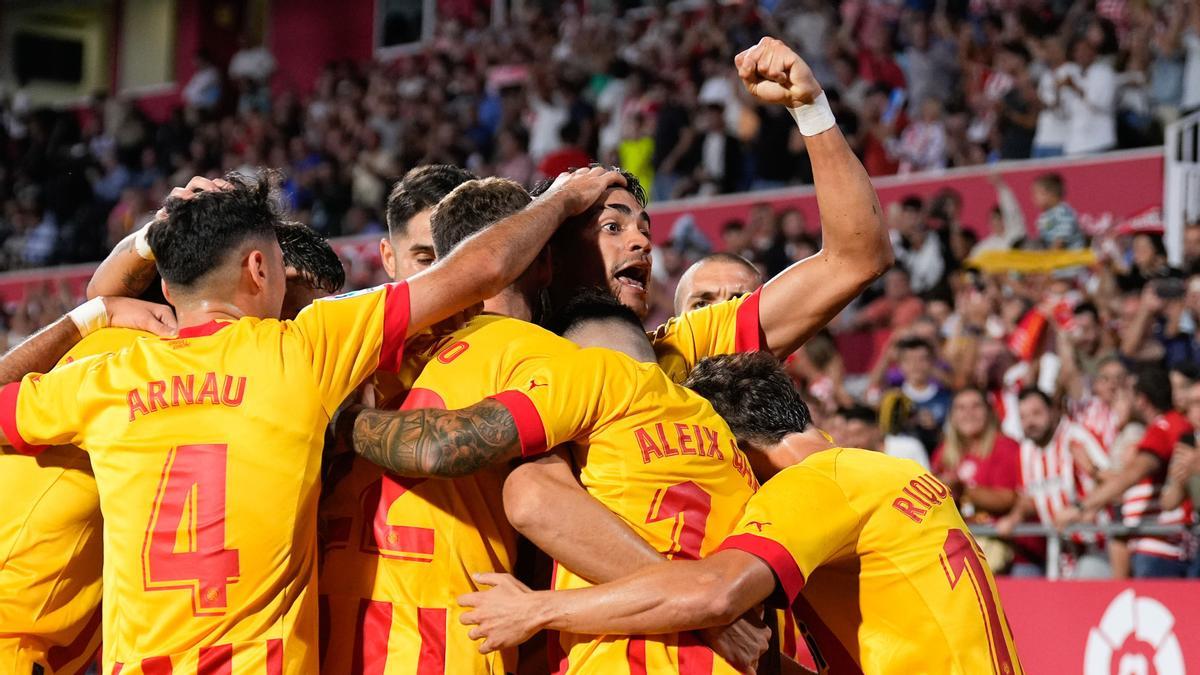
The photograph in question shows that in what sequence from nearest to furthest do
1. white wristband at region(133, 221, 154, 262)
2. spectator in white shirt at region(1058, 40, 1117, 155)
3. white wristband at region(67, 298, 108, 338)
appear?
1. white wristband at region(133, 221, 154, 262)
2. white wristband at region(67, 298, 108, 338)
3. spectator in white shirt at region(1058, 40, 1117, 155)

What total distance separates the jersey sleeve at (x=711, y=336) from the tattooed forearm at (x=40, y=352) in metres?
1.89

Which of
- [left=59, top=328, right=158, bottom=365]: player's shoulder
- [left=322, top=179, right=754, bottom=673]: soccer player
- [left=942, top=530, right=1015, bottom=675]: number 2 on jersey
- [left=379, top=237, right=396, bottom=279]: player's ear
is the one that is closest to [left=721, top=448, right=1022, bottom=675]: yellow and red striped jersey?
[left=942, top=530, right=1015, bottom=675]: number 2 on jersey

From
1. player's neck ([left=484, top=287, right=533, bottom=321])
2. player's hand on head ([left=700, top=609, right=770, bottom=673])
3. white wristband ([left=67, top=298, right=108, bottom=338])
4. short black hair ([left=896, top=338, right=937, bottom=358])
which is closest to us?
player's hand on head ([left=700, top=609, right=770, bottom=673])

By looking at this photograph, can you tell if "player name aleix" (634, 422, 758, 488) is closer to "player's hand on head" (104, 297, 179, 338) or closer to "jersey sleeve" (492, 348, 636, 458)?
"jersey sleeve" (492, 348, 636, 458)

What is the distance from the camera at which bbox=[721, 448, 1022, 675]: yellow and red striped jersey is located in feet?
12.8

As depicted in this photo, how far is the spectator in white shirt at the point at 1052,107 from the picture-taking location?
13.1 metres

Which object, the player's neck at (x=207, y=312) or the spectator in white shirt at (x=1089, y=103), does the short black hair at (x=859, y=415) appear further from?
the player's neck at (x=207, y=312)

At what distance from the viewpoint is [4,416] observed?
4.12m

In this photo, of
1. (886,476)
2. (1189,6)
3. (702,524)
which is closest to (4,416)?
(702,524)

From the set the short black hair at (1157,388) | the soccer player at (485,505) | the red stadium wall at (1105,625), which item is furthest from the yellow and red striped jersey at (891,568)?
the short black hair at (1157,388)

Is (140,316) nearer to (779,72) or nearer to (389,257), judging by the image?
(389,257)

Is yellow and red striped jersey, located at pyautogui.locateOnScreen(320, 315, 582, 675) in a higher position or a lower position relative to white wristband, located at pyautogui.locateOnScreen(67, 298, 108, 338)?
lower

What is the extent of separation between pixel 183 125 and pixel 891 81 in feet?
41.2

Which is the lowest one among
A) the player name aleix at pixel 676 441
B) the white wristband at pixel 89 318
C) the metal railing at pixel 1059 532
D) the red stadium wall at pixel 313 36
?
the metal railing at pixel 1059 532
